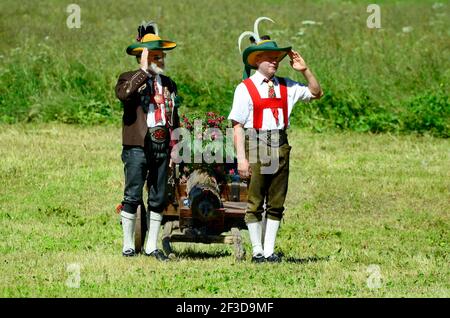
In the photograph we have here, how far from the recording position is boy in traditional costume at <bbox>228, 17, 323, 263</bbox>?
9.85 m

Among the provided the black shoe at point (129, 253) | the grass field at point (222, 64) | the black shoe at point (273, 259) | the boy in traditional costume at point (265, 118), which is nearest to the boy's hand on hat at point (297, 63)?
the boy in traditional costume at point (265, 118)

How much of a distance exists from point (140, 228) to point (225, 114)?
27.6ft

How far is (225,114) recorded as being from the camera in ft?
61.9

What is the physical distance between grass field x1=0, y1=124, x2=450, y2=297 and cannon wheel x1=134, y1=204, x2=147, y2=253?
253 millimetres

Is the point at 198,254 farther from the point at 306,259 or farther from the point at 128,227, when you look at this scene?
the point at 306,259

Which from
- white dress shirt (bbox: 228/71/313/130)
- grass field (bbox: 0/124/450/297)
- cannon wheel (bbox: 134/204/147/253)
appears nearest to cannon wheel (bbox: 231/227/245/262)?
grass field (bbox: 0/124/450/297)

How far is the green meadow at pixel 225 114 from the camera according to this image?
9664mm

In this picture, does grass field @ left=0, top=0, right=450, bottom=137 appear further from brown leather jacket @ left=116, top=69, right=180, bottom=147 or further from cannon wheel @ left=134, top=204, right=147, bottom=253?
brown leather jacket @ left=116, top=69, right=180, bottom=147

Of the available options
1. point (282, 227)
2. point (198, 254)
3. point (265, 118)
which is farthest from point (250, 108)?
point (282, 227)

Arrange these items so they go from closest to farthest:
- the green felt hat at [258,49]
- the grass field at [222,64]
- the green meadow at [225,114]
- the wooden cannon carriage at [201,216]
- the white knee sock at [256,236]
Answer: the green meadow at [225,114]
the green felt hat at [258,49]
the white knee sock at [256,236]
the wooden cannon carriage at [201,216]
the grass field at [222,64]

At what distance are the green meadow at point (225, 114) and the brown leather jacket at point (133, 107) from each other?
3.90 feet

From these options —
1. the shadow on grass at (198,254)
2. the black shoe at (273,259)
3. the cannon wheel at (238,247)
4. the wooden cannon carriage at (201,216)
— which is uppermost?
the wooden cannon carriage at (201,216)

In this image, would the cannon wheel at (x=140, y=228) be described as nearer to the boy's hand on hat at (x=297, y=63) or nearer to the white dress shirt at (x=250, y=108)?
the white dress shirt at (x=250, y=108)

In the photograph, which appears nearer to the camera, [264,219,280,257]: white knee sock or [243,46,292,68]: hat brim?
[243,46,292,68]: hat brim
